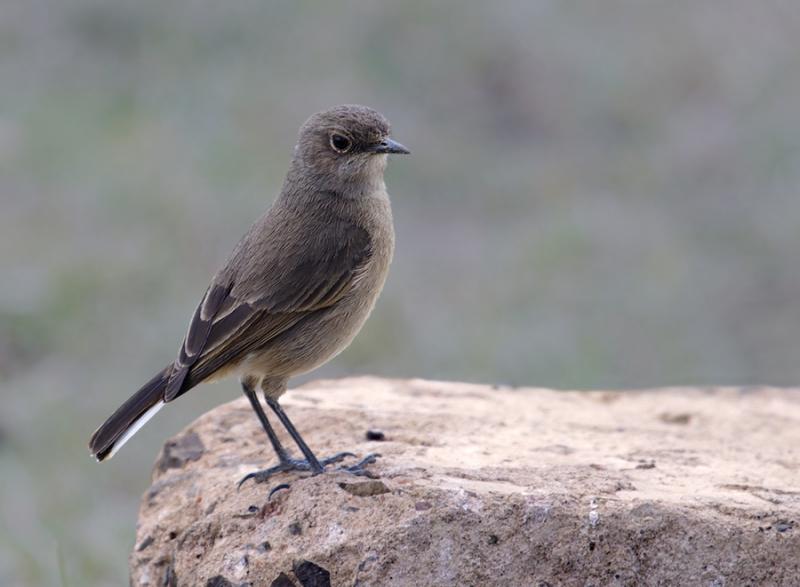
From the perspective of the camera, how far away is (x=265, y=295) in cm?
577

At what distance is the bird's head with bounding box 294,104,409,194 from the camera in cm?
614

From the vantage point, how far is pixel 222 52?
1458 cm

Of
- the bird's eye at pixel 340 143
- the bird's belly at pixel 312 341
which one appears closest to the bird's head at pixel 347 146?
the bird's eye at pixel 340 143

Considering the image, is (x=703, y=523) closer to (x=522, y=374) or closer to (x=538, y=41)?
(x=522, y=374)

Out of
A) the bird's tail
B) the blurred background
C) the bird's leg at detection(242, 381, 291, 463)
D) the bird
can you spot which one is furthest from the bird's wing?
the blurred background

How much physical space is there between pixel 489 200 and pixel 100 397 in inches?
198

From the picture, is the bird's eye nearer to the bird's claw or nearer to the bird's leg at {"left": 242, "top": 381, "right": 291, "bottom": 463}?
the bird's leg at {"left": 242, "top": 381, "right": 291, "bottom": 463}

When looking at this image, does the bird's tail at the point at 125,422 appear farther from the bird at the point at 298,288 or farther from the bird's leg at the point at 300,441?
the bird's leg at the point at 300,441

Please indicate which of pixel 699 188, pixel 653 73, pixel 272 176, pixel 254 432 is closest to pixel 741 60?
pixel 653 73

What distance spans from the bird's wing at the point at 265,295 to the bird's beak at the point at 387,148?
0.41 meters

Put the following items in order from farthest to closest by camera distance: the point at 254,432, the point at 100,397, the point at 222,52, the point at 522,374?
the point at 222,52
the point at 522,374
the point at 100,397
the point at 254,432

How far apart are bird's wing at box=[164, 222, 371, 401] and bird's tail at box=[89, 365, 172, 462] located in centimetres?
12

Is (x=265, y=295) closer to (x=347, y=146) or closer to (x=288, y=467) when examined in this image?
(x=288, y=467)

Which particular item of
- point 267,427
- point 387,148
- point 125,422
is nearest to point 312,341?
point 267,427
